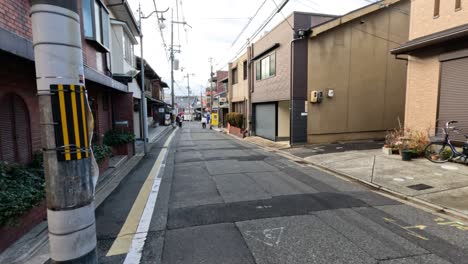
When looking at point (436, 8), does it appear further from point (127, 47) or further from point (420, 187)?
point (127, 47)

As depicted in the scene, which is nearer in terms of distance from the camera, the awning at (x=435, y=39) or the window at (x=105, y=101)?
the awning at (x=435, y=39)

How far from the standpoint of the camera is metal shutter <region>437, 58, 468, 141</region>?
7.79 meters

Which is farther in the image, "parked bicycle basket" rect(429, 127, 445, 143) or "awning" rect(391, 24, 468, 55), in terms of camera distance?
"parked bicycle basket" rect(429, 127, 445, 143)

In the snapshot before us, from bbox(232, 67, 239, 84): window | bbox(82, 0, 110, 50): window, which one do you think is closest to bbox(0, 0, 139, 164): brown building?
bbox(82, 0, 110, 50): window

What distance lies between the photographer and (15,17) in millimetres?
4410

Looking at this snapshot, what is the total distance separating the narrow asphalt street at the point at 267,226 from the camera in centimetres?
331

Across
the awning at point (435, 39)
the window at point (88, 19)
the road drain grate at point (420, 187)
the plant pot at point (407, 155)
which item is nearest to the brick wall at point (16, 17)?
the window at point (88, 19)

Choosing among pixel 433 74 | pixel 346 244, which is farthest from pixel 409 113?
pixel 346 244

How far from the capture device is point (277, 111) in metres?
16.9

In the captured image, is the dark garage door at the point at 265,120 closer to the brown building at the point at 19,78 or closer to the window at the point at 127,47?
the window at the point at 127,47

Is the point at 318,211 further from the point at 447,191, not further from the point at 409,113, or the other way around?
the point at 409,113

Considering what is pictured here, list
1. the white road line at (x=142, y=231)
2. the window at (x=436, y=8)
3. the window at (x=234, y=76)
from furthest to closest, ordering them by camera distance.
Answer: the window at (x=234, y=76) → the window at (x=436, y=8) → the white road line at (x=142, y=231)

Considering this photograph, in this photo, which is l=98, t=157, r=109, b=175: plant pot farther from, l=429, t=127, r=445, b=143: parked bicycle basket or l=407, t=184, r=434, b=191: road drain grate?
l=429, t=127, r=445, b=143: parked bicycle basket

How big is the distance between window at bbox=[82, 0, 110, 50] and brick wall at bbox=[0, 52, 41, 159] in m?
3.24
